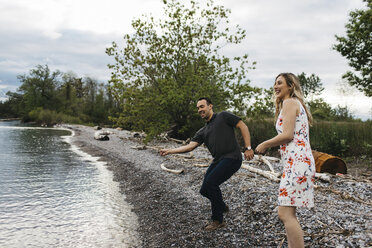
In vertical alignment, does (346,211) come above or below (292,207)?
below

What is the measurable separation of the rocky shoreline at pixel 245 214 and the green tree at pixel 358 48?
609 inches

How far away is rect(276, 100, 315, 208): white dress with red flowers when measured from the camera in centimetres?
279

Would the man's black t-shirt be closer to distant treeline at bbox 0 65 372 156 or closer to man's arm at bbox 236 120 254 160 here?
man's arm at bbox 236 120 254 160

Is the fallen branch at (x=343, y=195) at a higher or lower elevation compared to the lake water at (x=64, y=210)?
higher

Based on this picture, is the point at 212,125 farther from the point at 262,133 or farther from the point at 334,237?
the point at 262,133

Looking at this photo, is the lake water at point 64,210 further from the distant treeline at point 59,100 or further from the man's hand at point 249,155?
the distant treeline at point 59,100

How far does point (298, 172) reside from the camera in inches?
110

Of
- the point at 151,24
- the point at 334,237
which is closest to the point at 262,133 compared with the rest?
the point at 151,24

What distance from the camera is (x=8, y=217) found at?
257 inches

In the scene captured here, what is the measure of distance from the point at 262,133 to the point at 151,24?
9.50 m

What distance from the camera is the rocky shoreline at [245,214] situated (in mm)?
4164

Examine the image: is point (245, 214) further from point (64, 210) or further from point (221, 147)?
point (64, 210)

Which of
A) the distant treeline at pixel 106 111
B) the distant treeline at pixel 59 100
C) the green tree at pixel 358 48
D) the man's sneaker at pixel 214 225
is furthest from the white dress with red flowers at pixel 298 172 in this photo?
the distant treeline at pixel 59 100

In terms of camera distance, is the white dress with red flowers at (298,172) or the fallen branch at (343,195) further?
the fallen branch at (343,195)
